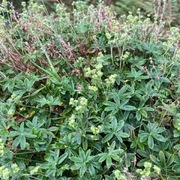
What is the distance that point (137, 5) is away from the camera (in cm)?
376

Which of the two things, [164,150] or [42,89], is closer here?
[164,150]

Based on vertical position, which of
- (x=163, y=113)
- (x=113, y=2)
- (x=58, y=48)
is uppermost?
(x=58, y=48)

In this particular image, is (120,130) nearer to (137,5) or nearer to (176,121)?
(176,121)

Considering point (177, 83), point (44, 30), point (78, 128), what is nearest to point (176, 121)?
point (177, 83)

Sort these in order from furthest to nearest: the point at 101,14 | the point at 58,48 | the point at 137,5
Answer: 1. the point at 137,5
2. the point at 101,14
3. the point at 58,48

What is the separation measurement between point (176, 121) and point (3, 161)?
29.5 inches

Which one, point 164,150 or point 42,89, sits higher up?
point 42,89

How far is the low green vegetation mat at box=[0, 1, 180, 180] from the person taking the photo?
1.24m

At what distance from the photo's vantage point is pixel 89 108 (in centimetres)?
135

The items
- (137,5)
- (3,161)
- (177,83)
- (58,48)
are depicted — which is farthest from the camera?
(137,5)

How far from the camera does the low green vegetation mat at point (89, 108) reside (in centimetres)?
124

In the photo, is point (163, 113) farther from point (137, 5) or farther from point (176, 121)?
point (137, 5)

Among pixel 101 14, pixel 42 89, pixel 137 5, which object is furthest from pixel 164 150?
pixel 137 5

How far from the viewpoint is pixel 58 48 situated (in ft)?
5.47
